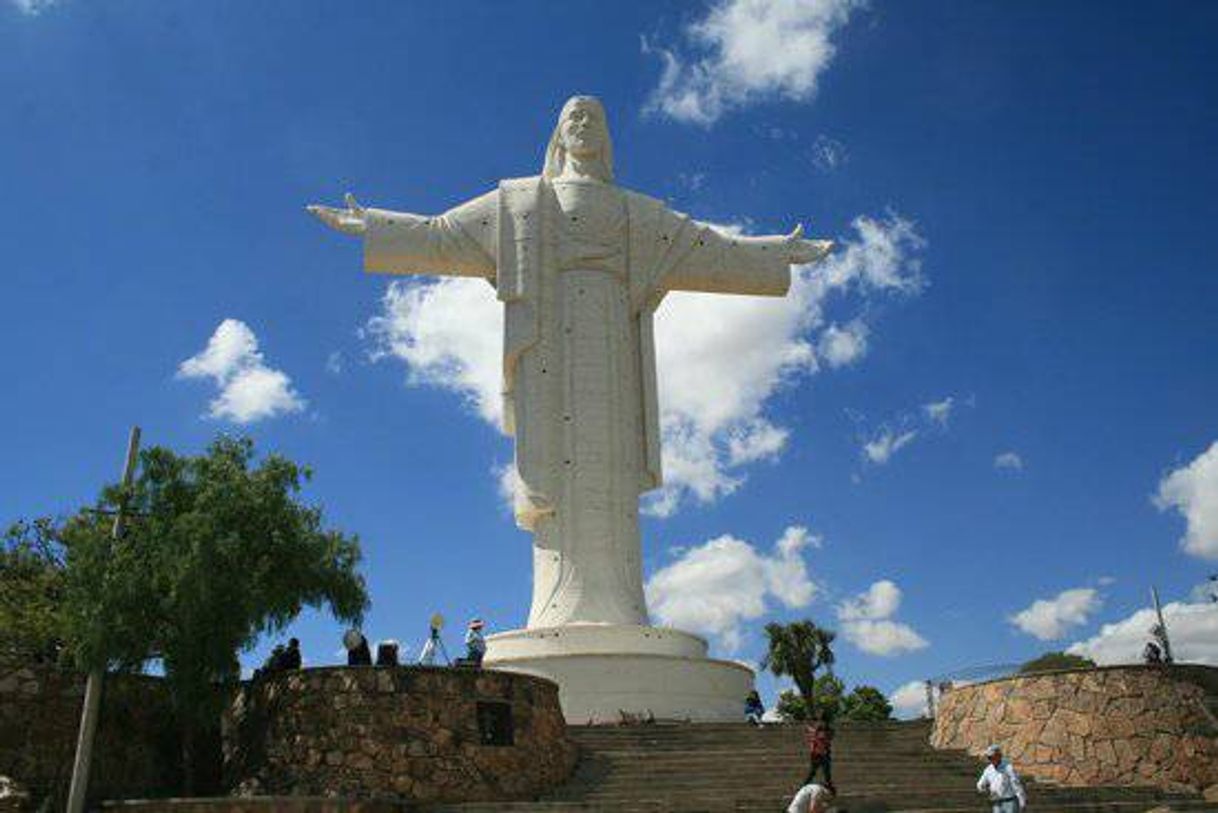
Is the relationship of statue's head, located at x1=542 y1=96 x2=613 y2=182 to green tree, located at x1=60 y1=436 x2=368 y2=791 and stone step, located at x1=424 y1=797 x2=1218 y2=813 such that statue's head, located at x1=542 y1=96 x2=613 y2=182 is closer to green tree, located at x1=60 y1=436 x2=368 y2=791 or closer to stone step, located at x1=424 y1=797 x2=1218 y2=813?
green tree, located at x1=60 y1=436 x2=368 y2=791

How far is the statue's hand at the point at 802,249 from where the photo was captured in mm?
24922

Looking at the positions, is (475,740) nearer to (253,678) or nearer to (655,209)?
(253,678)

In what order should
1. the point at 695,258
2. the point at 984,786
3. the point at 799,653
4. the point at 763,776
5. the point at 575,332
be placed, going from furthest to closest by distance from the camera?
the point at 799,653 → the point at 695,258 → the point at 575,332 → the point at 763,776 → the point at 984,786

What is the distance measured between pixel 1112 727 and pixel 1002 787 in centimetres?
624

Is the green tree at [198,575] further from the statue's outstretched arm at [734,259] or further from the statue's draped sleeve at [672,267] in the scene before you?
the statue's outstretched arm at [734,259]

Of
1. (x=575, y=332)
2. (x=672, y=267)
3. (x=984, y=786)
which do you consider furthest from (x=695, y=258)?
(x=984, y=786)

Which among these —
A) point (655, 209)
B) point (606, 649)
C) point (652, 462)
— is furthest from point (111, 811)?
point (655, 209)

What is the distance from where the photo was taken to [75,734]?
14500mm

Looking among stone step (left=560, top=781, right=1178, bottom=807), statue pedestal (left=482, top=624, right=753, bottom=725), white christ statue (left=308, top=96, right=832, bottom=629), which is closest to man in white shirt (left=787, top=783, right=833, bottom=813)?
stone step (left=560, top=781, right=1178, bottom=807)

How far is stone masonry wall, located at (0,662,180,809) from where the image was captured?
1415 centimetres

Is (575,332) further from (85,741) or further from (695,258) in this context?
(85,741)

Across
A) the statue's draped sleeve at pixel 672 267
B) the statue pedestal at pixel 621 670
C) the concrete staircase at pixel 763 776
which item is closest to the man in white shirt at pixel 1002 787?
the concrete staircase at pixel 763 776

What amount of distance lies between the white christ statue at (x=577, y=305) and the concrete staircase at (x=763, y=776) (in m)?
4.84

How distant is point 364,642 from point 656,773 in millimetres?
4075
